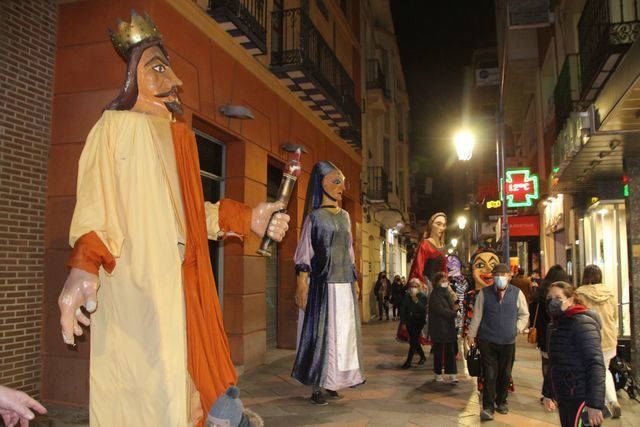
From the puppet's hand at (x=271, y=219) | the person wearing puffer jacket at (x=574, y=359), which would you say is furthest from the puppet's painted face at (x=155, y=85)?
the person wearing puffer jacket at (x=574, y=359)

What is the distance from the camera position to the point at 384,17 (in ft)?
81.5

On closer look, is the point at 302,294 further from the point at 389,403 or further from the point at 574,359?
the point at 574,359

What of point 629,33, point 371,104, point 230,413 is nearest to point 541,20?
point 371,104

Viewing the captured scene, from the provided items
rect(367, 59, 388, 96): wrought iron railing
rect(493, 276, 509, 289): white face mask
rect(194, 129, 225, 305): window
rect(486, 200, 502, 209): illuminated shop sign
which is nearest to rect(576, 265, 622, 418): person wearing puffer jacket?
rect(493, 276, 509, 289): white face mask

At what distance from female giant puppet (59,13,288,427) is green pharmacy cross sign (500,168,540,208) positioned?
16.2 meters

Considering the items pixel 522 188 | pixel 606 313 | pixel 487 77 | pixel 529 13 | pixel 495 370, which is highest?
pixel 487 77

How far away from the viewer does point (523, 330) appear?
249 inches

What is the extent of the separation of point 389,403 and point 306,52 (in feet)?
20.5

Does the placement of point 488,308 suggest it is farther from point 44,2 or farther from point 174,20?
point 44,2

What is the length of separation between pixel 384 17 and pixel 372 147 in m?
7.45

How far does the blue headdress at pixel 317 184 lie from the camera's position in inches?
246

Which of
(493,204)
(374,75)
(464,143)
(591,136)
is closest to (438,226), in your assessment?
(591,136)

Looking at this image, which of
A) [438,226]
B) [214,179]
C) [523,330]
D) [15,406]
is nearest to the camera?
[15,406]

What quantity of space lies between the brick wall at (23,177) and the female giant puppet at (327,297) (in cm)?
283
